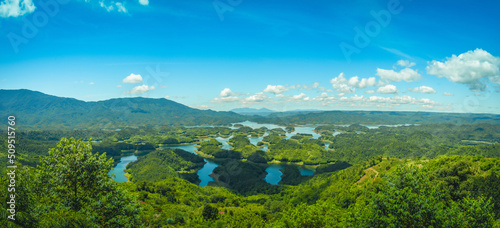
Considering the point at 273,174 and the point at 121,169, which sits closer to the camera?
the point at 121,169

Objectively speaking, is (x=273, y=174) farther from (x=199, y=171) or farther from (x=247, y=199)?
(x=247, y=199)

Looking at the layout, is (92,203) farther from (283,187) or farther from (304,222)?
(283,187)

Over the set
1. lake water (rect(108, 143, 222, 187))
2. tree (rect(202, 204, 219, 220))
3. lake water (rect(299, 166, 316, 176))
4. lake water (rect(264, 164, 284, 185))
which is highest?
tree (rect(202, 204, 219, 220))

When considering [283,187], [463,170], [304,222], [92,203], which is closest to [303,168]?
[283,187]

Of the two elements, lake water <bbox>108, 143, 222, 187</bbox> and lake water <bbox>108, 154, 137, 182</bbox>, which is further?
lake water <bbox>108, 143, 222, 187</bbox>

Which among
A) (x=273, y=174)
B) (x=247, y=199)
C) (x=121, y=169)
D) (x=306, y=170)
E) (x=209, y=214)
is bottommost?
(x=306, y=170)

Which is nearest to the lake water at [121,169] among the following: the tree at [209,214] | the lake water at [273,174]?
the lake water at [273,174]

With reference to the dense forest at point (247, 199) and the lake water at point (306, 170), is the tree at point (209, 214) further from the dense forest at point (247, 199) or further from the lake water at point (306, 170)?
the lake water at point (306, 170)

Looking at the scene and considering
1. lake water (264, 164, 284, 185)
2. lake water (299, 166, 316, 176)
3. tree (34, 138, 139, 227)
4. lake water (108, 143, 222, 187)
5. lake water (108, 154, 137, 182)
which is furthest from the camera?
lake water (299, 166, 316, 176)

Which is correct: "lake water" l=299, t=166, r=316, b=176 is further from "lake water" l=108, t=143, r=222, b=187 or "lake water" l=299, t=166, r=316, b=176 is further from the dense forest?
"lake water" l=108, t=143, r=222, b=187

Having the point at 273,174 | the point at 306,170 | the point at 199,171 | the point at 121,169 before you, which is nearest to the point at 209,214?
the point at 273,174

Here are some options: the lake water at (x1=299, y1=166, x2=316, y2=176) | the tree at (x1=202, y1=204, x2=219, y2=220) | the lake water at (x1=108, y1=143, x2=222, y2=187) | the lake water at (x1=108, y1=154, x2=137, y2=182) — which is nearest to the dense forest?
the tree at (x1=202, y1=204, x2=219, y2=220)

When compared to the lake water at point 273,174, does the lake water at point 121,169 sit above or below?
above

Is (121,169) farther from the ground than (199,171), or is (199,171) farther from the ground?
(121,169)
